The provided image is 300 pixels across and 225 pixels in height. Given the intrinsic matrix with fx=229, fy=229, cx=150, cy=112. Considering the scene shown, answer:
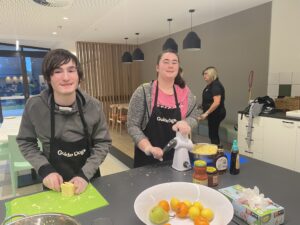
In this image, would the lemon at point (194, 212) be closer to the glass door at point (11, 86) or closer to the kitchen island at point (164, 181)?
the kitchen island at point (164, 181)

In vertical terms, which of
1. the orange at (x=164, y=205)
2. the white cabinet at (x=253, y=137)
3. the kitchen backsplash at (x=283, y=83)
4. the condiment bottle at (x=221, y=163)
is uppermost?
the kitchen backsplash at (x=283, y=83)

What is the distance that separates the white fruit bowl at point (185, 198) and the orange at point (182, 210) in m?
0.02

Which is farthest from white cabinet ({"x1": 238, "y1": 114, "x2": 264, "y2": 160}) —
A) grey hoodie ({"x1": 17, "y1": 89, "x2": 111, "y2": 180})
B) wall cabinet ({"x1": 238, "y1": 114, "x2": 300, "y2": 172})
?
grey hoodie ({"x1": 17, "y1": 89, "x2": 111, "y2": 180})

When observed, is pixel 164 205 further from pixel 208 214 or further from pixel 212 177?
pixel 212 177

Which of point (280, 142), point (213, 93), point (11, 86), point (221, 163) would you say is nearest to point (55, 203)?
point (221, 163)

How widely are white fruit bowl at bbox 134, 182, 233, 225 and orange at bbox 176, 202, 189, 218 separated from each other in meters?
0.02

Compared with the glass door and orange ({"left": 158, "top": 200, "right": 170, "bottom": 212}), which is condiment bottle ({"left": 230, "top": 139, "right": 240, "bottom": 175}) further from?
the glass door

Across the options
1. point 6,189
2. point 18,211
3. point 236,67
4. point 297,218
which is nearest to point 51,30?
point 6,189

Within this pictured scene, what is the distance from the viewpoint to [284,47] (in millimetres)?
3293

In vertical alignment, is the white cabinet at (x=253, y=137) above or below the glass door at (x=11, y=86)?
below

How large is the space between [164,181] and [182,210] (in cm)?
29

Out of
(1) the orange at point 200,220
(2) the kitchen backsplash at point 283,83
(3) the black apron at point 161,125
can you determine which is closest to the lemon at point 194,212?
(1) the orange at point 200,220

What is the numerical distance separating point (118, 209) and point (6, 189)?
2551 millimetres

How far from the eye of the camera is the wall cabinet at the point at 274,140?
2631 mm
